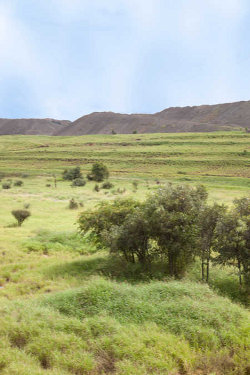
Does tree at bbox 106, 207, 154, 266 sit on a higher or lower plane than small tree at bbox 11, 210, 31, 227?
higher

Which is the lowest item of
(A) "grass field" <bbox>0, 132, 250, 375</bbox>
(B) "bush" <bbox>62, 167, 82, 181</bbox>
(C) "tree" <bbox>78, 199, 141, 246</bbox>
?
(B) "bush" <bbox>62, 167, 82, 181</bbox>

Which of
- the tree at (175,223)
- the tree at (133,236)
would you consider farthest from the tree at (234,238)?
the tree at (133,236)

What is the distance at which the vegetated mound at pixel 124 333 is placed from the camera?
7.67 metres

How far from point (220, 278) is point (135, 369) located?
1085 cm

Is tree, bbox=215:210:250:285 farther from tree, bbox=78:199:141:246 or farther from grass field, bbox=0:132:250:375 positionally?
tree, bbox=78:199:141:246

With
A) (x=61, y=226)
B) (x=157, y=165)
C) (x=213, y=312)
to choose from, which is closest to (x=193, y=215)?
(x=213, y=312)

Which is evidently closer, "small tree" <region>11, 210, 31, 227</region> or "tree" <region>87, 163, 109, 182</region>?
"small tree" <region>11, 210, 31, 227</region>

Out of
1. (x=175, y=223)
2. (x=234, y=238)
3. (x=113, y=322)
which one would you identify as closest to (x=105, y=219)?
(x=175, y=223)

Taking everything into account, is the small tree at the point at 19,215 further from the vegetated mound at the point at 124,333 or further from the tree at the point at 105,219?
the vegetated mound at the point at 124,333

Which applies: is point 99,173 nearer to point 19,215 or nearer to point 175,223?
point 19,215

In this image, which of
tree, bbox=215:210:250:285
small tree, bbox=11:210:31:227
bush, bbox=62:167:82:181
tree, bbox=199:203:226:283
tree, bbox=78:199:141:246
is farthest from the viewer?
bush, bbox=62:167:82:181

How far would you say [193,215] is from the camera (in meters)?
16.4

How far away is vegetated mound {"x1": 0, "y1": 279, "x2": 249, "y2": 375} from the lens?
25.2 ft

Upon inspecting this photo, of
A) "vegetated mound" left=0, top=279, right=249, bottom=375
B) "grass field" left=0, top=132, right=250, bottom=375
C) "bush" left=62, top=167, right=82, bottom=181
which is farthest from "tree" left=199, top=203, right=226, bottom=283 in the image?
"bush" left=62, top=167, right=82, bottom=181
